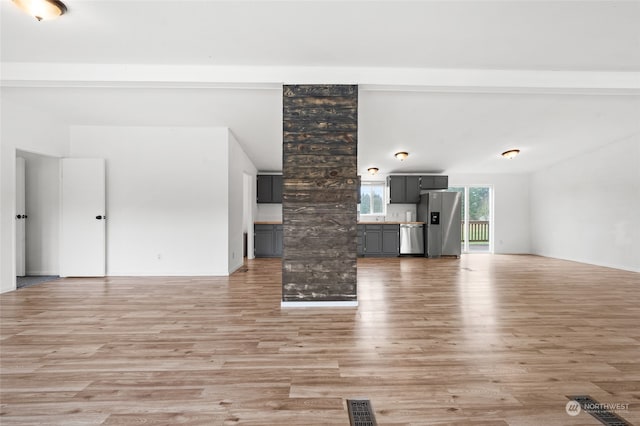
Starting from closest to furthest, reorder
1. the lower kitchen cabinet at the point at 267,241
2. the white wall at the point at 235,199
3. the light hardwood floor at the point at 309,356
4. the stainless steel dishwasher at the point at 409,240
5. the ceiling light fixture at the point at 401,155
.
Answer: the light hardwood floor at the point at 309,356 → the white wall at the point at 235,199 → the ceiling light fixture at the point at 401,155 → the lower kitchen cabinet at the point at 267,241 → the stainless steel dishwasher at the point at 409,240

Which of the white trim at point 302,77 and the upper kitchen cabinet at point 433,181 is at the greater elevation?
the white trim at point 302,77

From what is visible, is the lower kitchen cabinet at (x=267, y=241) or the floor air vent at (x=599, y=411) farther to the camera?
the lower kitchen cabinet at (x=267, y=241)

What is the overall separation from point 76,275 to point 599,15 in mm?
7379

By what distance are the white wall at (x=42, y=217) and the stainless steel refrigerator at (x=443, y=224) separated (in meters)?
7.70

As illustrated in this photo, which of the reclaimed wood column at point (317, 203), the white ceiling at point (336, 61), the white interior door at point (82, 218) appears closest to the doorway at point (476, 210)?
the white ceiling at point (336, 61)

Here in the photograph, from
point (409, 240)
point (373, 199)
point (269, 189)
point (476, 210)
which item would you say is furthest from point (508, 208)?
point (269, 189)

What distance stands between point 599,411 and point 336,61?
359cm

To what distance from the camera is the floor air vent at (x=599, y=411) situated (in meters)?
1.51

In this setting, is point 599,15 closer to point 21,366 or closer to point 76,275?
point 21,366

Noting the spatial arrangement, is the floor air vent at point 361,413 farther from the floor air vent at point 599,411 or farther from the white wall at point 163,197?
the white wall at point 163,197

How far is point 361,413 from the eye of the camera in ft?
5.15

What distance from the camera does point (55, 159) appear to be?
5160 millimetres


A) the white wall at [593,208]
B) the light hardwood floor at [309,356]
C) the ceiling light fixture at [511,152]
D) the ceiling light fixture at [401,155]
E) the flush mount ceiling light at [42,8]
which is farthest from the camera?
the ceiling light fixture at [401,155]

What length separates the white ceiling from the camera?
2750 millimetres
